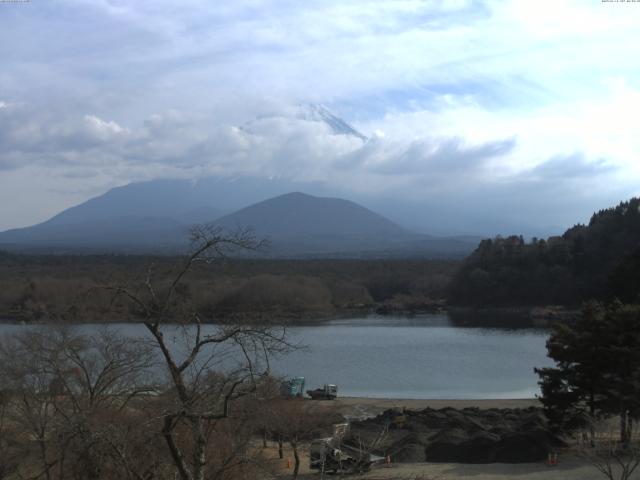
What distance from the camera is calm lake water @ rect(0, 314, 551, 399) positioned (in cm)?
2810

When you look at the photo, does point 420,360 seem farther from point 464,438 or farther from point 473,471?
point 473,471

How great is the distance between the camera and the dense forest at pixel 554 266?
5731cm

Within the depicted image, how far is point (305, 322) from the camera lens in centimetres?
5288

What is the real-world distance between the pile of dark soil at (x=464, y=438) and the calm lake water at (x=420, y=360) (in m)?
4.85

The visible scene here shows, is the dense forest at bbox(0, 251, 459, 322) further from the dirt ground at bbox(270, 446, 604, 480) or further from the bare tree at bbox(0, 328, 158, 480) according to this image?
the bare tree at bbox(0, 328, 158, 480)

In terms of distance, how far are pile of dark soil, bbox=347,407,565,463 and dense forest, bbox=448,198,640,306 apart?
1455 inches

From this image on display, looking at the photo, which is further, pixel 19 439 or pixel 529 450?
pixel 529 450

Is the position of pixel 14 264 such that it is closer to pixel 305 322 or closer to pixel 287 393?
pixel 305 322

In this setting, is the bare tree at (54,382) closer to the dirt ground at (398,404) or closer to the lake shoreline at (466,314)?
the dirt ground at (398,404)

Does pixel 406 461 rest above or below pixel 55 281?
below

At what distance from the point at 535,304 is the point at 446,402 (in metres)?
36.6

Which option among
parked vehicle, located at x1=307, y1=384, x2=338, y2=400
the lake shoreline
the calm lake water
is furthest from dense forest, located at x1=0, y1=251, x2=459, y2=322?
parked vehicle, located at x1=307, y1=384, x2=338, y2=400

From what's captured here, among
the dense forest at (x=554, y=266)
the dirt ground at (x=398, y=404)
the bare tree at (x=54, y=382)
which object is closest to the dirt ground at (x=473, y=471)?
the bare tree at (x=54, y=382)

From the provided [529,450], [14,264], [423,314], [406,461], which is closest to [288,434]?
[406,461]
